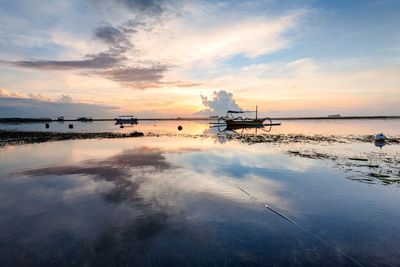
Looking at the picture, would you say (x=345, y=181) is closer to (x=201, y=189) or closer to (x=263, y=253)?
(x=201, y=189)

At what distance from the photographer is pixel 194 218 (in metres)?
9.95

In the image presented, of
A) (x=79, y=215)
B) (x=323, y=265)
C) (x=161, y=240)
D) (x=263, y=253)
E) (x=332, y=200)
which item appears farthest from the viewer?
(x=332, y=200)

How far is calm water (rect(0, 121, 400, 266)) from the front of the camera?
725cm

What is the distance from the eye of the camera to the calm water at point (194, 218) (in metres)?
7.25

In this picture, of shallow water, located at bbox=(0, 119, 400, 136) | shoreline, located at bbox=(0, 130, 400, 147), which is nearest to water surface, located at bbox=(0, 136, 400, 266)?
shoreline, located at bbox=(0, 130, 400, 147)

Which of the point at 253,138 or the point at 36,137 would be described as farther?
the point at 253,138

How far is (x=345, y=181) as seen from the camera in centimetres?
1519

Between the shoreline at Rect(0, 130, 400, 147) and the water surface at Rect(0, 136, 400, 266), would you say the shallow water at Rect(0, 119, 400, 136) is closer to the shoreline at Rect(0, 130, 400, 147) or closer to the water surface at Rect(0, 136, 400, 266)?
the shoreline at Rect(0, 130, 400, 147)

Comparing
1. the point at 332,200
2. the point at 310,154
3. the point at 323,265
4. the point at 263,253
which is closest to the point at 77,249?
the point at 263,253

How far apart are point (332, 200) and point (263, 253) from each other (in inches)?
250

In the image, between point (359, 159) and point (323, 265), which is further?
point (359, 159)

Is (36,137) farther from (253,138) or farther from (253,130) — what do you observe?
(253,130)

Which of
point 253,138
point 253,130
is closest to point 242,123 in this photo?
point 253,130

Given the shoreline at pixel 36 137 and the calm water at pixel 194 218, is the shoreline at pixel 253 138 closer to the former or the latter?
the shoreline at pixel 36 137
